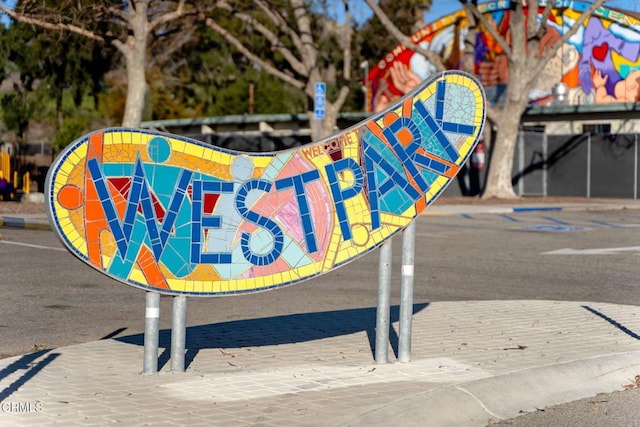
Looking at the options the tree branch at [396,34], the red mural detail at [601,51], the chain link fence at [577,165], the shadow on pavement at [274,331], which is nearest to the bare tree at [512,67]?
the tree branch at [396,34]

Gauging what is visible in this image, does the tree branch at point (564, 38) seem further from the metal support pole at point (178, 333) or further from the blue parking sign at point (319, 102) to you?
the metal support pole at point (178, 333)

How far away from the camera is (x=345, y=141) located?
8.05m

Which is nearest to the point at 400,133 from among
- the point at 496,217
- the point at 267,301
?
the point at 267,301

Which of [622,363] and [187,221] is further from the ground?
[187,221]

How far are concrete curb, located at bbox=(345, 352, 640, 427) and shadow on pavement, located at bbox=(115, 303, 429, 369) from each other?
4.83 feet

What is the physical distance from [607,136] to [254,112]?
31.8m

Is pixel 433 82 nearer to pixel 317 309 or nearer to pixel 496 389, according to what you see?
pixel 496 389

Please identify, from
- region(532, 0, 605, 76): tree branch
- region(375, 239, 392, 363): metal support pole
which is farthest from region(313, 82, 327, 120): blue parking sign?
region(375, 239, 392, 363): metal support pole

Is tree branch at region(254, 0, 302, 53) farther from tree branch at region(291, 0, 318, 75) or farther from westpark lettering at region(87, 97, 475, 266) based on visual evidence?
westpark lettering at region(87, 97, 475, 266)

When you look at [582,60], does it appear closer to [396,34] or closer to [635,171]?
[635,171]

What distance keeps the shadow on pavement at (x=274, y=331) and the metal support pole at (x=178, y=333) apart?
34 cm

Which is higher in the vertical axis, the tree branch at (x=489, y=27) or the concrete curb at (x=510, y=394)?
the tree branch at (x=489, y=27)

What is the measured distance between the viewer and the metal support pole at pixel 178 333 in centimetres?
760

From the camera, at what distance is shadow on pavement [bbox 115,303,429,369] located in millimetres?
8977
